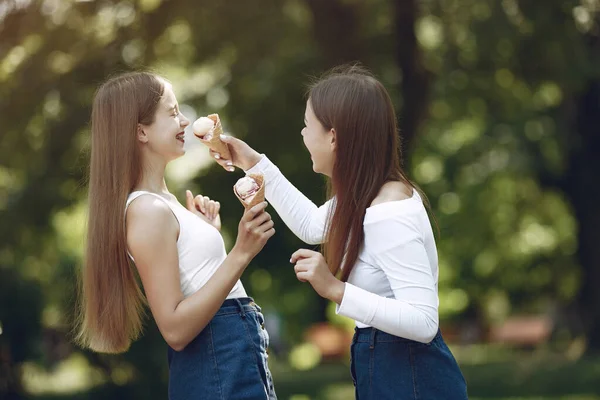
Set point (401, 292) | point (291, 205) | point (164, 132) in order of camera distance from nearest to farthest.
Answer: point (401, 292) < point (164, 132) < point (291, 205)

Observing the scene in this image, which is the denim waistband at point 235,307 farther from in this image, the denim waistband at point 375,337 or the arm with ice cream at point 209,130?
the arm with ice cream at point 209,130

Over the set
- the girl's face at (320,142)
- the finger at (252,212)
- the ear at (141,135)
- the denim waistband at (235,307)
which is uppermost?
the ear at (141,135)

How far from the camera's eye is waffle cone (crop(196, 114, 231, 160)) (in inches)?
142

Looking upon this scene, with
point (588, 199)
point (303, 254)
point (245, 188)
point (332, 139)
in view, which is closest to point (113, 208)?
point (245, 188)

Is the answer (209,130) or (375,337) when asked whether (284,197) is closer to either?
(209,130)

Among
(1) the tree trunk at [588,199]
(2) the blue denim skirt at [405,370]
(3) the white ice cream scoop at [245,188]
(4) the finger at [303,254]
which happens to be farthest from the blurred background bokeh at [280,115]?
(2) the blue denim skirt at [405,370]

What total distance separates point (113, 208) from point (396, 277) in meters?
1.01

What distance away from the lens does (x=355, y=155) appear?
3238 mm

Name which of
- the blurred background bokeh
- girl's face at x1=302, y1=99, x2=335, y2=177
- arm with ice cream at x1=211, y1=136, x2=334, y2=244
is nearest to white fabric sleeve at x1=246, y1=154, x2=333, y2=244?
arm with ice cream at x1=211, y1=136, x2=334, y2=244

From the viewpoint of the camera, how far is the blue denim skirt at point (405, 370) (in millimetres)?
3086

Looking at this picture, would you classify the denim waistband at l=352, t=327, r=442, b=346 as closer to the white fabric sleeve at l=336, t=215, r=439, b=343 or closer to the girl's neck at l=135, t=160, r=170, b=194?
the white fabric sleeve at l=336, t=215, r=439, b=343

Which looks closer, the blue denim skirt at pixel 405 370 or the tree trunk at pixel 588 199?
the blue denim skirt at pixel 405 370

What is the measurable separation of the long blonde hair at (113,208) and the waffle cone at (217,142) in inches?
12.8

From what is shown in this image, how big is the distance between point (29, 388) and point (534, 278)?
18.4m
